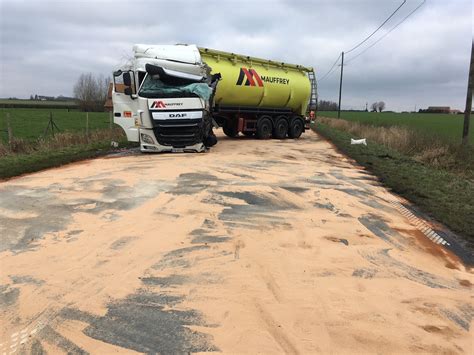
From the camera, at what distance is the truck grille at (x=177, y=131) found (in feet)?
43.3

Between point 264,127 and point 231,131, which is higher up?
point 264,127

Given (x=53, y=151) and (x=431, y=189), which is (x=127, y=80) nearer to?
(x=53, y=151)

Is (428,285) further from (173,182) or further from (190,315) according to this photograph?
(173,182)

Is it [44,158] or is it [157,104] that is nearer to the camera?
[44,158]

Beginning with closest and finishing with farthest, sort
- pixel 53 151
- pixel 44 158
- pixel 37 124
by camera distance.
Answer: pixel 44 158 < pixel 53 151 < pixel 37 124

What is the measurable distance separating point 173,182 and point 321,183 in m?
3.23

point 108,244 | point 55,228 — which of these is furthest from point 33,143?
point 108,244

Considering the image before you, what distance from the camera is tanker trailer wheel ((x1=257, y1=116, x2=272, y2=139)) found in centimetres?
2025

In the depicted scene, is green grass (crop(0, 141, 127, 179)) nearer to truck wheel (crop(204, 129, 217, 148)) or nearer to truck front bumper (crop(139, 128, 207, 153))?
truck front bumper (crop(139, 128, 207, 153))

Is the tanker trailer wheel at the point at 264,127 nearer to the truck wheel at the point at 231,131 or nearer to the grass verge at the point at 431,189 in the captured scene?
the truck wheel at the point at 231,131

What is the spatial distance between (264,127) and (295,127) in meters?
2.66

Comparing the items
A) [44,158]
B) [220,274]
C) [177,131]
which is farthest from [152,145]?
[220,274]

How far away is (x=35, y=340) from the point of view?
305 centimetres

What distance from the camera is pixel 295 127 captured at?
22469 millimetres
